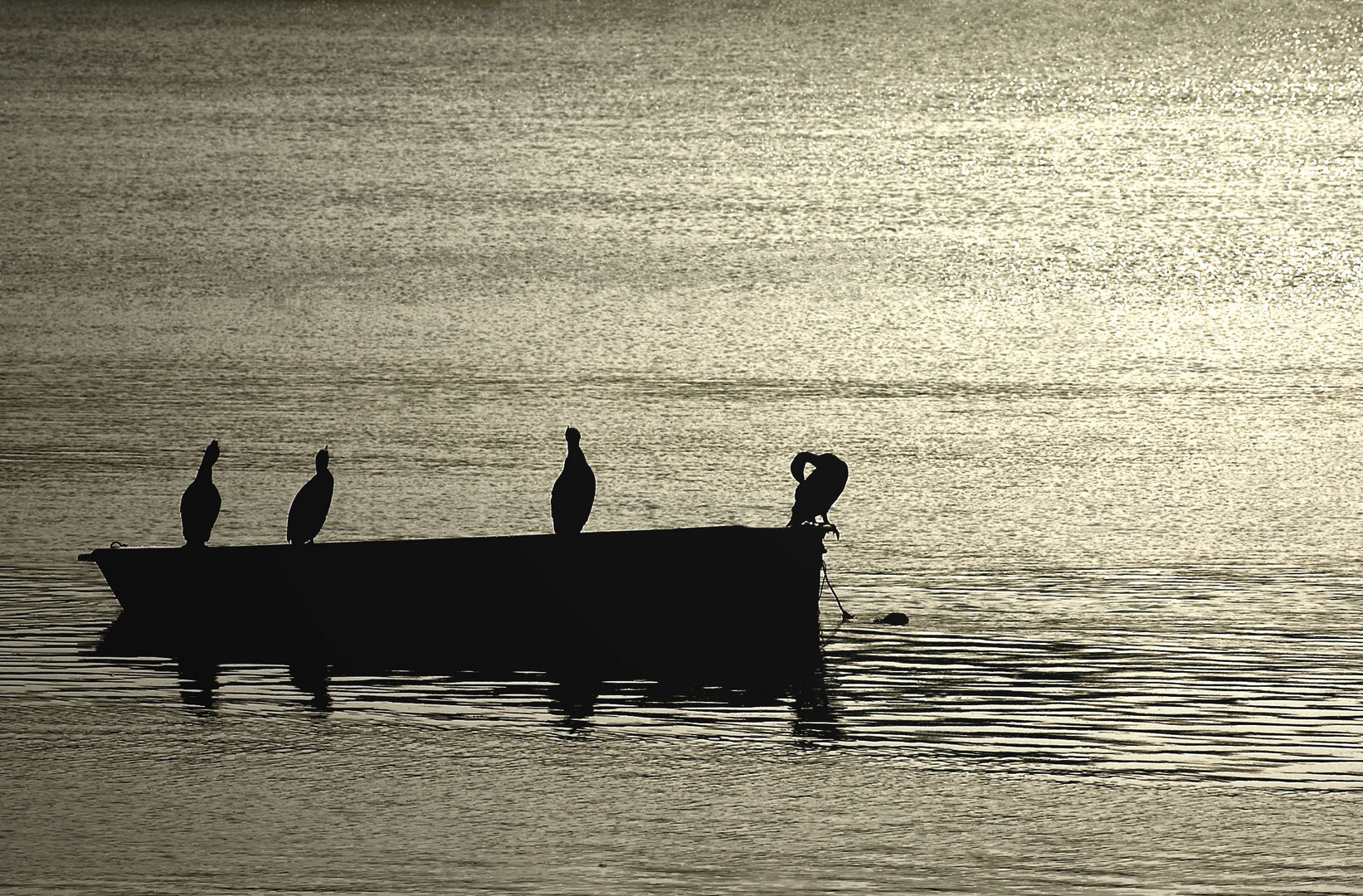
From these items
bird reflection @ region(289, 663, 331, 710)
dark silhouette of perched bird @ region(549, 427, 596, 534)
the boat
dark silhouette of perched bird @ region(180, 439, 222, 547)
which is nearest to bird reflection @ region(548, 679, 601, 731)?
the boat

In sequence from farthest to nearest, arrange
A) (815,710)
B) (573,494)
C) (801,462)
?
(573,494)
(801,462)
(815,710)

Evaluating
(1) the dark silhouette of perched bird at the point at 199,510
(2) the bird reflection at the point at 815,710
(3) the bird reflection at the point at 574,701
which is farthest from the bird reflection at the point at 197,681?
(2) the bird reflection at the point at 815,710

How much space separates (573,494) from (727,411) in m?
13.0

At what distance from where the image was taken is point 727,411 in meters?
29.2

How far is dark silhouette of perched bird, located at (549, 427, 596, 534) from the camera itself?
53.3ft

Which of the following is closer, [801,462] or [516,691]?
[516,691]

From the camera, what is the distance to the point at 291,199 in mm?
52062

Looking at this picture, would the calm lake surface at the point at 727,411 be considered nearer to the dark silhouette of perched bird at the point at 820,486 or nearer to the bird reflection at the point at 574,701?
the bird reflection at the point at 574,701

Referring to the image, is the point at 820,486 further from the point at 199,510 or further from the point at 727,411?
the point at 727,411

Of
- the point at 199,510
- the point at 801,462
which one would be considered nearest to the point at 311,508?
the point at 199,510

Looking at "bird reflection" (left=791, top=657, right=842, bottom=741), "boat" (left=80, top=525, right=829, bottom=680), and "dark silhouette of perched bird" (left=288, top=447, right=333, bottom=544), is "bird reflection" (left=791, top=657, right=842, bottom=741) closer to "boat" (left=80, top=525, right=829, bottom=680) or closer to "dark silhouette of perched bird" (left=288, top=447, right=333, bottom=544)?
"boat" (left=80, top=525, right=829, bottom=680)

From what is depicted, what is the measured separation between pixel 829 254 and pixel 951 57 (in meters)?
31.4

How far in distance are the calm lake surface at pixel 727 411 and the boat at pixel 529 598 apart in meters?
0.68

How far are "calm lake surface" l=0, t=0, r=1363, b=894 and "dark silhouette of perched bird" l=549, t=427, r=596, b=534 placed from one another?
2054 millimetres
